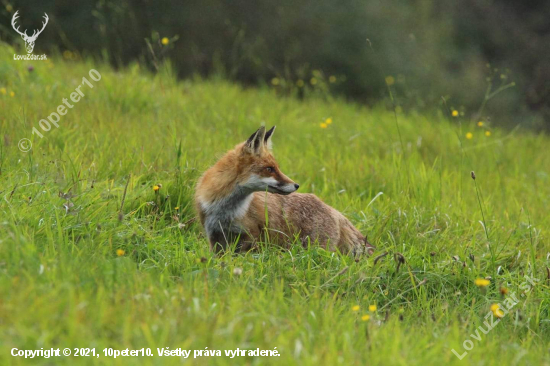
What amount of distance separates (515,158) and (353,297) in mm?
6703

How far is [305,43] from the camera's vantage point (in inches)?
691

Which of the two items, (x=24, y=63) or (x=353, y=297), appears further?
(x=24, y=63)

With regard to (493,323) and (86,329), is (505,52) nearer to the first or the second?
(493,323)

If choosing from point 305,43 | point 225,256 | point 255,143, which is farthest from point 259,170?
point 305,43

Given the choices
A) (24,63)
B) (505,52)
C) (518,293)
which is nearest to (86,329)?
(518,293)

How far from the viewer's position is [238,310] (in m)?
3.89

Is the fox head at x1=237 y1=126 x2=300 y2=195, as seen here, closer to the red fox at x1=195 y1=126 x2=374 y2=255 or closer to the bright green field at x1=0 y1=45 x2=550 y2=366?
the red fox at x1=195 y1=126 x2=374 y2=255

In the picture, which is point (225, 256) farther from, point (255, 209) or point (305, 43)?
point (305, 43)

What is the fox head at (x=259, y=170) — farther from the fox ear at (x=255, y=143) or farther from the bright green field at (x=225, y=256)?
the bright green field at (x=225, y=256)

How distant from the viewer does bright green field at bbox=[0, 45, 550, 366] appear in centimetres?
350

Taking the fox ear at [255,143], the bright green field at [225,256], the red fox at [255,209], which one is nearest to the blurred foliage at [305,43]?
the bright green field at [225,256]

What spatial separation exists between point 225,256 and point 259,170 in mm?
1007

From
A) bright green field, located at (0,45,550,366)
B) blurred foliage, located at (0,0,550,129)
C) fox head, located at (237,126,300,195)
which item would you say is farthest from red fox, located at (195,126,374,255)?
blurred foliage, located at (0,0,550,129)

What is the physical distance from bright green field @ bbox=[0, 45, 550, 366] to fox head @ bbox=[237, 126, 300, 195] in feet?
2.06
